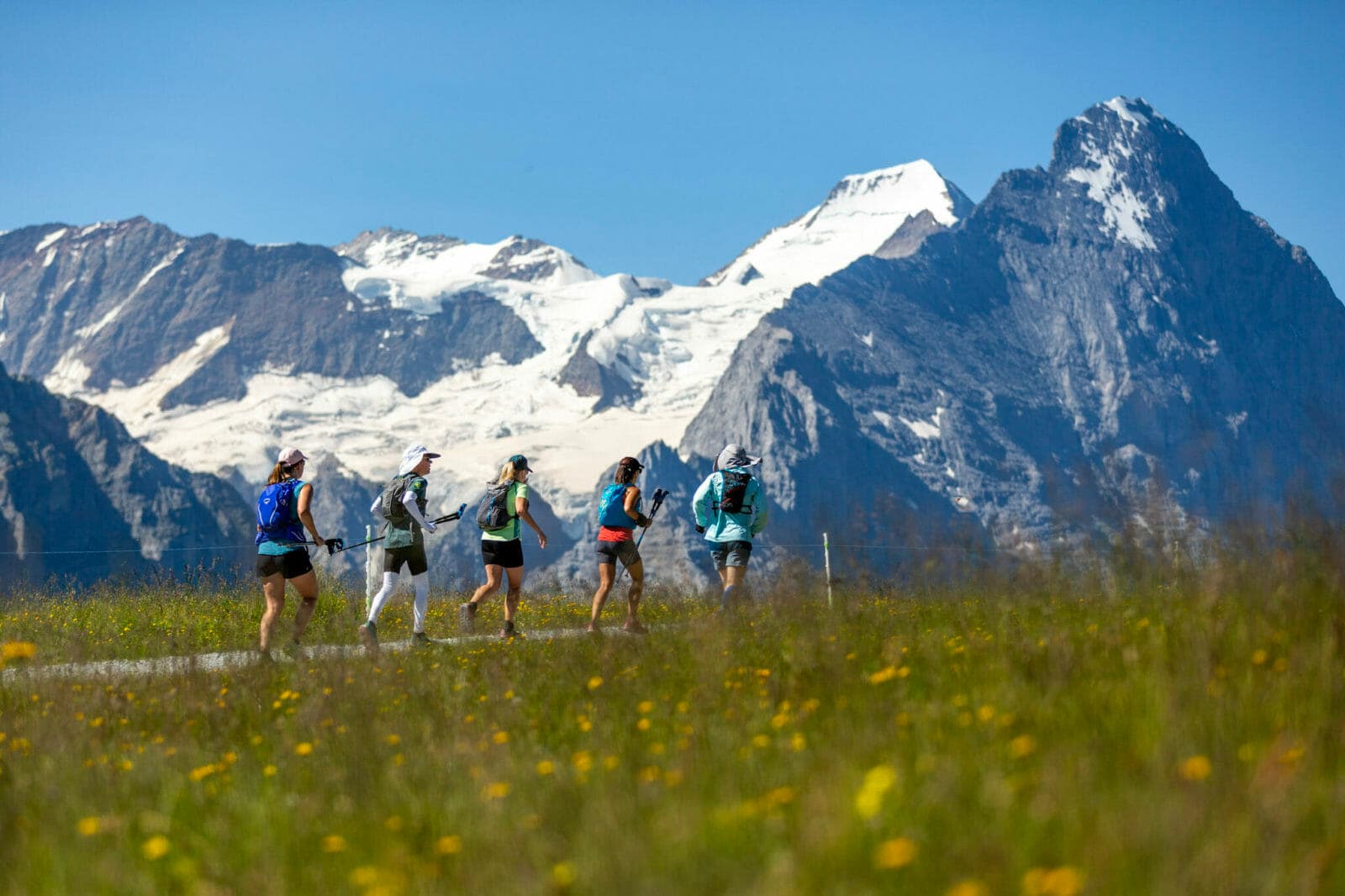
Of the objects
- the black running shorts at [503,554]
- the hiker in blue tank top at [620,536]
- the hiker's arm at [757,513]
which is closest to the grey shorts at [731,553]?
the hiker's arm at [757,513]

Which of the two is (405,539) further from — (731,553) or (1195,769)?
(1195,769)

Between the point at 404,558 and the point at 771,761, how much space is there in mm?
8704

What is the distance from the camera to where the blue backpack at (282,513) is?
1143 cm

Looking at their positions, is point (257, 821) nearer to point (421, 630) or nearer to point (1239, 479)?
point (1239, 479)

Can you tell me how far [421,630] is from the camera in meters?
12.8

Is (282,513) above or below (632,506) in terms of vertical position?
below

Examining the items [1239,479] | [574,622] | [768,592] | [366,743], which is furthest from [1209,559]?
[574,622]

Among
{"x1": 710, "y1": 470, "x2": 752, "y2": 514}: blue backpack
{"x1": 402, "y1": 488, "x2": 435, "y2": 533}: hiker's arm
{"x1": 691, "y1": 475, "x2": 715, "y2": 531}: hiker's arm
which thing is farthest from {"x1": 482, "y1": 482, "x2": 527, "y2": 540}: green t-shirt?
{"x1": 710, "y1": 470, "x2": 752, "y2": 514}: blue backpack

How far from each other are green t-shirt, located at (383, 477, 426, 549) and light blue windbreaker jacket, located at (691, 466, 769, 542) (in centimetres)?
290

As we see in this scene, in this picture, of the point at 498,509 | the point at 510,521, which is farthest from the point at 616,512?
the point at 498,509

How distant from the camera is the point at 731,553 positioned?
13.2 meters

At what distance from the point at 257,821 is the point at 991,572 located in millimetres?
6808

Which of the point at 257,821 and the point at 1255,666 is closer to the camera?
the point at 257,821

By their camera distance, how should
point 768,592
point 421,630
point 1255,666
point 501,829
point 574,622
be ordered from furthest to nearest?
point 574,622 → point 421,630 → point 768,592 → point 1255,666 → point 501,829
